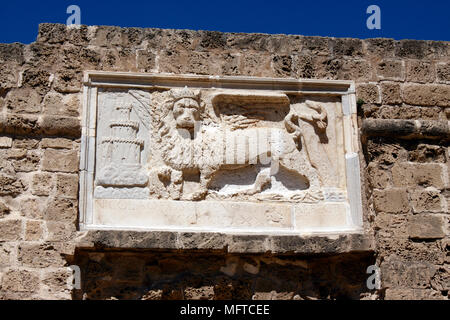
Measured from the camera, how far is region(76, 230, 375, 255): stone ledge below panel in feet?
19.6

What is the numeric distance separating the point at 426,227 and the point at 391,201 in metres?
0.38

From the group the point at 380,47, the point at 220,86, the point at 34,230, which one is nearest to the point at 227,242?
the point at 220,86

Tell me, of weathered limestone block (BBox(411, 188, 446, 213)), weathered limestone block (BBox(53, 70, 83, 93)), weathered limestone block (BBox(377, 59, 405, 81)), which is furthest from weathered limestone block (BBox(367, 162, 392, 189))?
weathered limestone block (BBox(53, 70, 83, 93))

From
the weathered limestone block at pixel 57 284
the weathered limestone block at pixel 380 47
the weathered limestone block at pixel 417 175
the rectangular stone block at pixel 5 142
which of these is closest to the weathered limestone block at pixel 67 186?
the rectangular stone block at pixel 5 142

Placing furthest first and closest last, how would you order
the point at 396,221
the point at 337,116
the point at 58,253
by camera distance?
1. the point at 337,116
2. the point at 396,221
3. the point at 58,253

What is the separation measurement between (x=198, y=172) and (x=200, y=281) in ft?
3.22

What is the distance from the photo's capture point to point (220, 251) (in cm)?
611

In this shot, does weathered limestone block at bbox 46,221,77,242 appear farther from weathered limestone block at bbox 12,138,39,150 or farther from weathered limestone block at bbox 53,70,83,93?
weathered limestone block at bbox 53,70,83,93

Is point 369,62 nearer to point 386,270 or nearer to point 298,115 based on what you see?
point 298,115

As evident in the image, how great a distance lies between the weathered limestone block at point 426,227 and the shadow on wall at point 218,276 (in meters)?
0.44

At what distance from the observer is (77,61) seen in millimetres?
6582

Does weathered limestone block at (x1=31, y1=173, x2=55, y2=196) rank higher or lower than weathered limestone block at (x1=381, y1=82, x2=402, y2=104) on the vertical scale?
lower

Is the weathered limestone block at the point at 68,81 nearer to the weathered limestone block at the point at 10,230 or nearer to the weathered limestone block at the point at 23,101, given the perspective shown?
the weathered limestone block at the point at 23,101

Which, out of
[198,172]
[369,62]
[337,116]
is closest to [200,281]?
[198,172]
